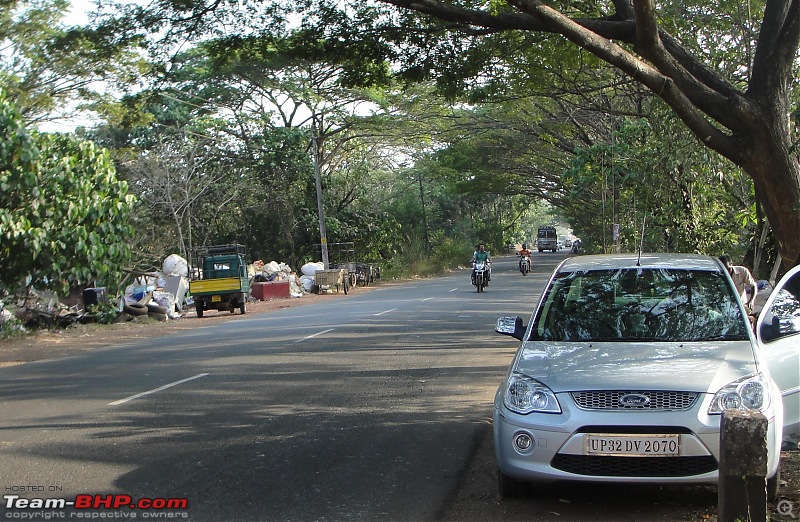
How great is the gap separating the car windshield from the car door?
20 centimetres

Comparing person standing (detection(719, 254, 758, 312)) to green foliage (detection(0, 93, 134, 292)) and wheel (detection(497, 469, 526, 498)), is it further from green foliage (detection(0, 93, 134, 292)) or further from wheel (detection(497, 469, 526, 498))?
green foliage (detection(0, 93, 134, 292))

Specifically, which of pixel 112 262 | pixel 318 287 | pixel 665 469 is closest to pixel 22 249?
pixel 112 262

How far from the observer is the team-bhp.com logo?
18.6 ft

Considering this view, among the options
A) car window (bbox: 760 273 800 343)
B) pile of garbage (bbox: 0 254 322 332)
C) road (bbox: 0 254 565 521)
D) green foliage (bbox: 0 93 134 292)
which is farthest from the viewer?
pile of garbage (bbox: 0 254 322 332)

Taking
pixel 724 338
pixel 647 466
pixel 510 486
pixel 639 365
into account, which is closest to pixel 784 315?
pixel 724 338

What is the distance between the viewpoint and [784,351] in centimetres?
660

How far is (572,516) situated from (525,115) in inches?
1169

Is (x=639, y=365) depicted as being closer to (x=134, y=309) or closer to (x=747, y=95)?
(x=747, y=95)

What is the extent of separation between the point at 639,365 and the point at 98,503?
366 cm

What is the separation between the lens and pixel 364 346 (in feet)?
47.6

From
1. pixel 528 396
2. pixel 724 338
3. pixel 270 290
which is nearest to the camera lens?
pixel 528 396

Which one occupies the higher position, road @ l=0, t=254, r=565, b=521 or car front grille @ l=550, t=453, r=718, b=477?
car front grille @ l=550, t=453, r=718, b=477

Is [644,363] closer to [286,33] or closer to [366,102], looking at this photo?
[286,33]

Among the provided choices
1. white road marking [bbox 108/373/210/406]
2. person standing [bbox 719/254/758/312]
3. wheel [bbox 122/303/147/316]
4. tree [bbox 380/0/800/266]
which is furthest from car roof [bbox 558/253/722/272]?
wheel [bbox 122/303/147/316]
